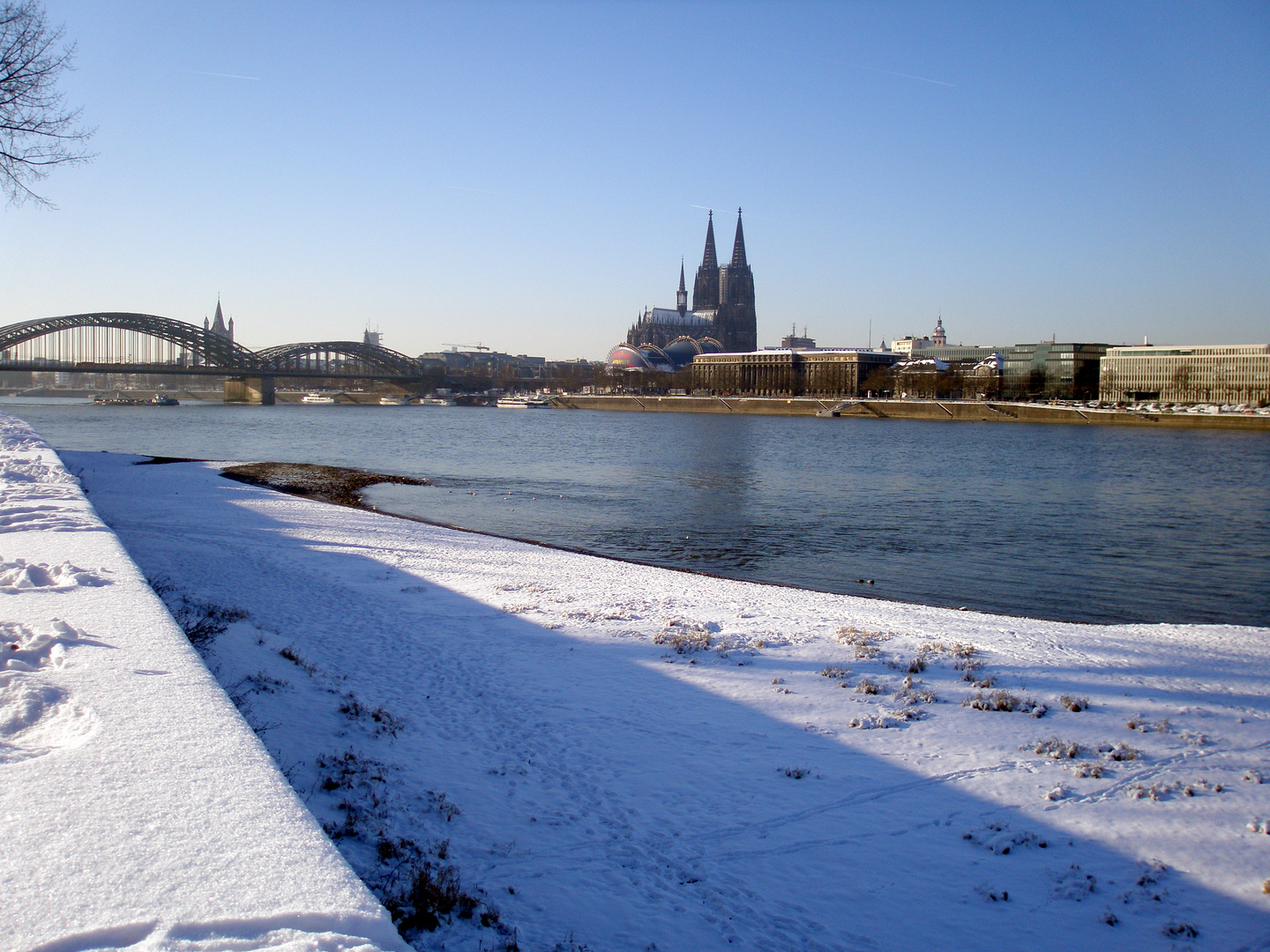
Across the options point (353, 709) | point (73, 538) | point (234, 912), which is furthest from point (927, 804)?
point (73, 538)

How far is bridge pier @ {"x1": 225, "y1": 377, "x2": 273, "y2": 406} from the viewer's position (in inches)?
4240

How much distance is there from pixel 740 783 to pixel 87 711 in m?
3.45

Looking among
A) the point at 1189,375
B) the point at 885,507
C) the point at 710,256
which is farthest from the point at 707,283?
the point at 885,507

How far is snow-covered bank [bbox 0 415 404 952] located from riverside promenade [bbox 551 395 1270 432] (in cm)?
7950

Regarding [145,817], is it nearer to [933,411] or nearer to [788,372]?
[933,411]

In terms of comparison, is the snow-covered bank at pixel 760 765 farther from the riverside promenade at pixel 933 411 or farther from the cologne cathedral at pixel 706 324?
the cologne cathedral at pixel 706 324

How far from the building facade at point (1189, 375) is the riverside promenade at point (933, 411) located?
32227mm

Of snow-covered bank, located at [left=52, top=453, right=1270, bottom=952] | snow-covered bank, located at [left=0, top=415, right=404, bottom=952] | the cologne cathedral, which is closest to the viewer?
snow-covered bank, located at [left=0, top=415, right=404, bottom=952]

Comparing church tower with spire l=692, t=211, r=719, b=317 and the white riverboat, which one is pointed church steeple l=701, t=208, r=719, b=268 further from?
the white riverboat

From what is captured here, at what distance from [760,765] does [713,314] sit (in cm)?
17273

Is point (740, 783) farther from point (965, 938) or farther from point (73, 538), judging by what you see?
point (73, 538)

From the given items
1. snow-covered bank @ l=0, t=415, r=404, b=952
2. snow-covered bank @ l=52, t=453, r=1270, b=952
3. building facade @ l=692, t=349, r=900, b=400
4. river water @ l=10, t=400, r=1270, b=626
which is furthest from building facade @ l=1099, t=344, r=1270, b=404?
snow-covered bank @ l=0, t=415, r=404, b=952

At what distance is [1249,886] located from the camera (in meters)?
4.32

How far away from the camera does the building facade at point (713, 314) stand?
169750 millimetres
